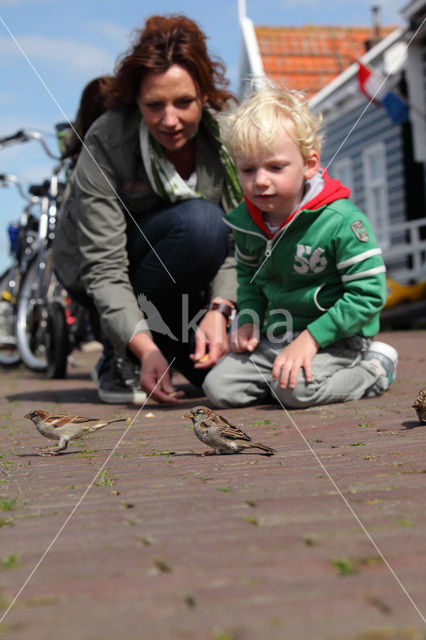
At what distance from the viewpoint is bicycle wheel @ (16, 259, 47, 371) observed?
8.05 m

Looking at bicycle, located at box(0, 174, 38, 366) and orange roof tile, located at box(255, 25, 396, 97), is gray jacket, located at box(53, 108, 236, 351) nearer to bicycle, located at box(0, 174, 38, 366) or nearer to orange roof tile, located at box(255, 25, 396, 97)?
bicycle, located at box(0, 174, 38, 366)

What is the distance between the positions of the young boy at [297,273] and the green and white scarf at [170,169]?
1.72ft

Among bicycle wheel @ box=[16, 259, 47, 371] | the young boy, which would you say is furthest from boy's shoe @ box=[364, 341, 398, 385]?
bicycle wheel @ box=[16, 259, 47, 371]

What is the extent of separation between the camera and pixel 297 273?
424 cm

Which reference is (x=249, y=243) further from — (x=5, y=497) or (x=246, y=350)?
(x=5, y=497)

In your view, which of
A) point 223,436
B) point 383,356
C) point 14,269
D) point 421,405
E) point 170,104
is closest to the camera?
point 223,436

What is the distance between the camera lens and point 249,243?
4.43 metres

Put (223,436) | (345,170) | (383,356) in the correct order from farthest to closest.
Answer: (345,170), (383,356), (223,436)

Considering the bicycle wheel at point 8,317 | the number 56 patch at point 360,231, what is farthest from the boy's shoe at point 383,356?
the bicycle wheel at point 8,317

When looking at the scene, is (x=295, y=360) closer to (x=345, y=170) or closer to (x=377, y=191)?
(x=377, y=191)

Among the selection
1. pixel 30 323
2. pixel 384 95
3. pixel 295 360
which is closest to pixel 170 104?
pixel 295 360

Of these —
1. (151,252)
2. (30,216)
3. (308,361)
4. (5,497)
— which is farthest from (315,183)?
(30,216)

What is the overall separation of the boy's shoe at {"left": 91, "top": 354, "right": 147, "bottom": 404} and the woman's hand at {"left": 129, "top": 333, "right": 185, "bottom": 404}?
47 centimetres

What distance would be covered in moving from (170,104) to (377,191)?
1465 centimetres
